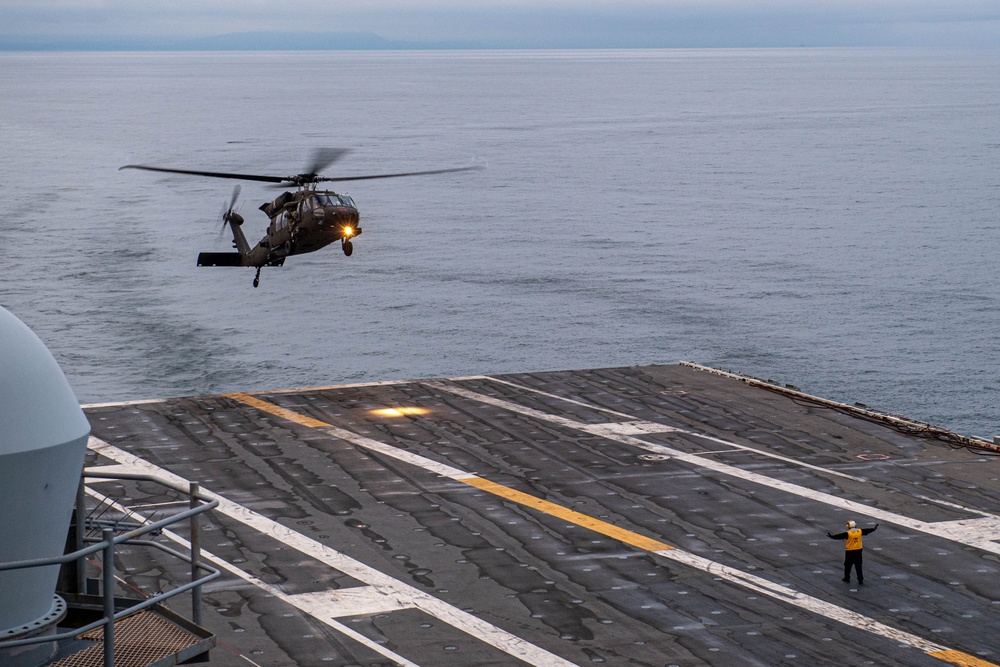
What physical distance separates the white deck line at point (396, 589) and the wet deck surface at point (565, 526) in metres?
0.07

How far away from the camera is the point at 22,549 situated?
34.8 feet

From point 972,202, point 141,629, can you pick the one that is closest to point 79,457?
point 141,629

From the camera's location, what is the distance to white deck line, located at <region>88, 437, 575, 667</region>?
77.8 ft


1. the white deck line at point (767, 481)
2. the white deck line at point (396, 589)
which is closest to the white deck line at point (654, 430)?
the white deck line at point (767, 481)

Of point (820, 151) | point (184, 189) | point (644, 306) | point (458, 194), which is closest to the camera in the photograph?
point (644, 306)

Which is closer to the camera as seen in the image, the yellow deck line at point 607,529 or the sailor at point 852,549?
the yellow deck line at point 607,529

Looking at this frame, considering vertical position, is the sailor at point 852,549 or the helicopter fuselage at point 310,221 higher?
the helicopter fuselage at point 310,221

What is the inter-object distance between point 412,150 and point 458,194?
28.1m

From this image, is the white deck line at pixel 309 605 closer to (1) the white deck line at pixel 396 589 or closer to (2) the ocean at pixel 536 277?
(1) the white deck line at pixel 396 589

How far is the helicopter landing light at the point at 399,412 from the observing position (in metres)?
44.4

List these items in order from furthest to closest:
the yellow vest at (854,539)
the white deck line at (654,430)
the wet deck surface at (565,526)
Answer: the white deck line at (654,430) < the yellow vest at (854,539) < the wet deck surface at (565,526)

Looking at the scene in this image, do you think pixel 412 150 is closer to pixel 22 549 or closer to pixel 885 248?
pixel 885 248

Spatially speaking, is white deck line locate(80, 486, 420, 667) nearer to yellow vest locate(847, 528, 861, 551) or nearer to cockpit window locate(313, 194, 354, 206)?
yellow vest locate(847, 528, 861, 551)

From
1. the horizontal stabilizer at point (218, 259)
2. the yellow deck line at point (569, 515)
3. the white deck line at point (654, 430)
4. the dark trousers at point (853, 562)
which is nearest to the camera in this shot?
the dark trousers at point (853, 562)
